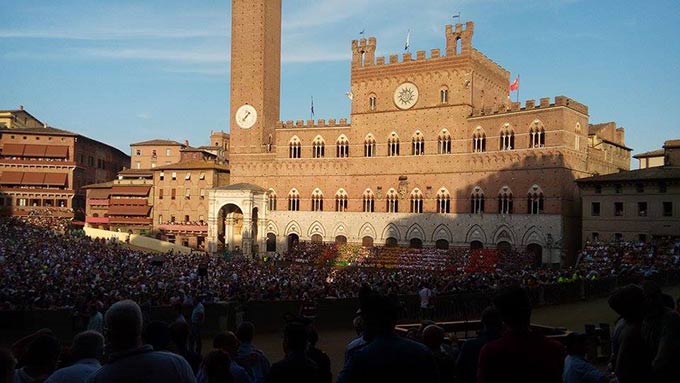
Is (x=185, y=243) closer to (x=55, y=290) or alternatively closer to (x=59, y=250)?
(x=59, y=250)

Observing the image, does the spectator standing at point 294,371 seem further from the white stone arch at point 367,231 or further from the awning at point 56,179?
the awning at point 56,179

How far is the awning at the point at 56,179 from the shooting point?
72.0m

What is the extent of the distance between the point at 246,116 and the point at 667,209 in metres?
36.1

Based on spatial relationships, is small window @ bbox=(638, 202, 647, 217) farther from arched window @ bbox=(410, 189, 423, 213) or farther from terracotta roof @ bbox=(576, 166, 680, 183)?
arched window @ bbox=(410, 189, 423, 213)

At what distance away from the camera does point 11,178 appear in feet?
230

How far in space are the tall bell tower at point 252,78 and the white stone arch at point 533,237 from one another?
2545 cm

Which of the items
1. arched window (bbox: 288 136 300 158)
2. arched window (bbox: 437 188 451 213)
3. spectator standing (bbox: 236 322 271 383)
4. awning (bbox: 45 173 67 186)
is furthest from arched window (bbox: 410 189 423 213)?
spectator standing (bbox: 236 322 271 383)

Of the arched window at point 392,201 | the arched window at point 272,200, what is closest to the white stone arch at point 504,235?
the arched window at point 392,201

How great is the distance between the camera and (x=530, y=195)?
46781mm

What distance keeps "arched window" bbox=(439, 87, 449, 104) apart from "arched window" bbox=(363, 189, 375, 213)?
9524mm

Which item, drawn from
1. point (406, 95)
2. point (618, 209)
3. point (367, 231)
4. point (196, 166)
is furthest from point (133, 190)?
point (618, 209)

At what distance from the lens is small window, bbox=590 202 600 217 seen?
44844 millimetres

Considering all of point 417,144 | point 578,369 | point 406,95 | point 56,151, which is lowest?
point 578,369

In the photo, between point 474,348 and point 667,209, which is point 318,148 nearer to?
point 667,209
